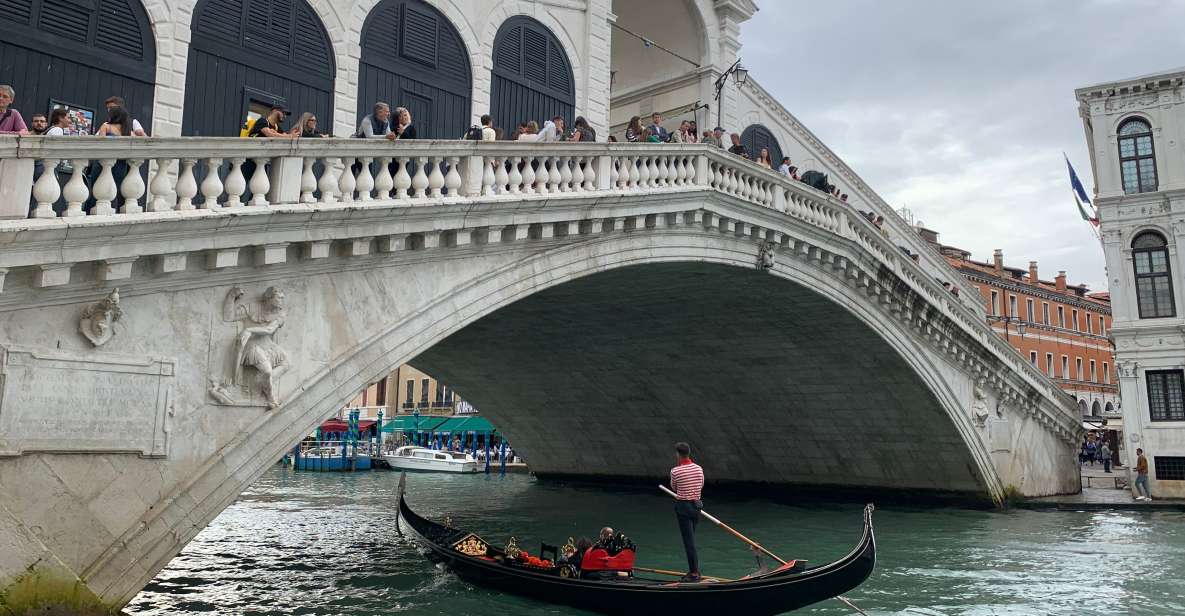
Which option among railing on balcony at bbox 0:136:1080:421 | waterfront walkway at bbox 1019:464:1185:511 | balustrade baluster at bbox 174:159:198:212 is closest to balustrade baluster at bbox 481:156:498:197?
railing on balcony at bbox 0:136:1080:421

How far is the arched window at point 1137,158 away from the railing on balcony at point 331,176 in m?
9.36

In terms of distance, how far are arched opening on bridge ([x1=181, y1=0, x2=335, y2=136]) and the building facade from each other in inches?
636

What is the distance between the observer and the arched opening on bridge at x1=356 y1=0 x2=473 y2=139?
392 inches

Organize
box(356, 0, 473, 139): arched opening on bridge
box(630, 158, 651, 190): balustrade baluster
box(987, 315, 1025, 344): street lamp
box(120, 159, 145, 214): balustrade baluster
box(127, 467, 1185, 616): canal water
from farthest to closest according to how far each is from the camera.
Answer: box(987, 315, 1025, 344): street lamp < box(630, 158, 651, 190): balustrade baluster < box(356, 0, 473, 139): arched opening on bridge < box(127, 467, 1185, 616): canal water < box(120, 159, 145, 214): balustrade baluster

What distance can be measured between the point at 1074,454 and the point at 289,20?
18840 millimetres

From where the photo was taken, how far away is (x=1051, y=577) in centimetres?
1061

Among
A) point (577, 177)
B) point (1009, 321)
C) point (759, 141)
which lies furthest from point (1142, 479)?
point (1009, 321)

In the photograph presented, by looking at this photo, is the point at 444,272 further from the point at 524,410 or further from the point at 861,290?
the point at 524,410

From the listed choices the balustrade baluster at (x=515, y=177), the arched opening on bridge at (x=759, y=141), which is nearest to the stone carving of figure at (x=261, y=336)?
the balustrade baluster at (x=515, y=177)

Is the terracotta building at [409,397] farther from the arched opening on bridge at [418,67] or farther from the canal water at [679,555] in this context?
the arched opening on bridge at [418,67]

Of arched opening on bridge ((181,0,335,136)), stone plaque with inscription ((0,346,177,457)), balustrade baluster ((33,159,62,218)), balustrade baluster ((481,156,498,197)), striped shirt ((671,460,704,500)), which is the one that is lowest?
striped shirt ((671,460,704,500))

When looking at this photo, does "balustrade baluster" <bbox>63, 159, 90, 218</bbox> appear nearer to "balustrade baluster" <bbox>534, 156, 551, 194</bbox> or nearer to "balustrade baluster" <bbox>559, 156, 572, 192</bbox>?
"balustrade baluster" <bbox>534, 156, 551, 194</bbox>

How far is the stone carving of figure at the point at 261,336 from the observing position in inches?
279

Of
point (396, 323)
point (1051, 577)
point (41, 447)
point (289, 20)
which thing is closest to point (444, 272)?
point (396, 323)
